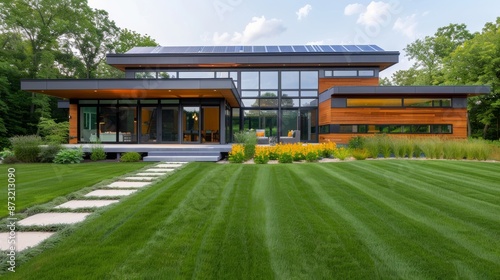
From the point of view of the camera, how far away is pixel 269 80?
2291 centimetres

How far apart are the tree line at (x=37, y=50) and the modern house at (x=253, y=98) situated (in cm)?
775

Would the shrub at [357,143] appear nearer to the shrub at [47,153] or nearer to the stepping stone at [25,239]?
the stepping stone at [25,239]

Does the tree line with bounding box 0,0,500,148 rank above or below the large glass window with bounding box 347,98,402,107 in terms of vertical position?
above

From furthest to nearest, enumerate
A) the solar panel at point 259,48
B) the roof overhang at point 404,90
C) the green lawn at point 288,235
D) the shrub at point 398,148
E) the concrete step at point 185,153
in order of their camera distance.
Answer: the solar panel at point 259,48 < the roof overhang at point 404,90 < the concrete step at point 185,153 < the shrub at point 398,148 < the green lawn at point 288,235

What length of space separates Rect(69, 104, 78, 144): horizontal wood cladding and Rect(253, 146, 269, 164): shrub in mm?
12877

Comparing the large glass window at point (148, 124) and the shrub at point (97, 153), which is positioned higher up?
the large glass window at point (148, 124)

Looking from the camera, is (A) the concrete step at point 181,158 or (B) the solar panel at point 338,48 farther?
(B) the solar panel at point 338,48

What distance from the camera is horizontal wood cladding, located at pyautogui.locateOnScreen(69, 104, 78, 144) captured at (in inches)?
693

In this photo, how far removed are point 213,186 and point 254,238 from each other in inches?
123

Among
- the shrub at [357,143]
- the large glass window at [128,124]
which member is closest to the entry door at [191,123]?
the large glass window at [128,124]

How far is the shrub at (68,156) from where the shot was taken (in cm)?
1073

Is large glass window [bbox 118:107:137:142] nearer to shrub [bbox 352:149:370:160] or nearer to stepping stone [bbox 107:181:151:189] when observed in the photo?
stepping stone [bbox 107:181:151:189]

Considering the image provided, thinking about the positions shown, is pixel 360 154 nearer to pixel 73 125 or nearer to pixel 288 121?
pixel 288 121

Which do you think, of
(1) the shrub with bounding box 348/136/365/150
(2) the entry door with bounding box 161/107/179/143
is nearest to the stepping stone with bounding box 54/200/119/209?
(1) the shrub with bounding box 348/136/365/150
